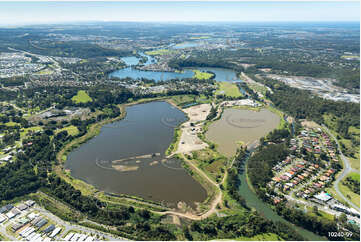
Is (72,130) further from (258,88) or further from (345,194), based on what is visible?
(258,88)

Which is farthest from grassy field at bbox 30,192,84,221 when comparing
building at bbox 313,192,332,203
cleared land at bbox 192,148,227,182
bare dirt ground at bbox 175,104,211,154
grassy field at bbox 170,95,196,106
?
grassy field at bbox 170,95,196,106

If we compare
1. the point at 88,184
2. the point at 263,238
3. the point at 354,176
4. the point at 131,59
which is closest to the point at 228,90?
the point at 354,176

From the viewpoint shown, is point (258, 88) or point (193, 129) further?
point (258, 88)

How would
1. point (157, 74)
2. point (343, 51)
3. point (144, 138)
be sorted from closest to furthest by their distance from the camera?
point (144, 138) < point (157, 74) < point (343, 51)

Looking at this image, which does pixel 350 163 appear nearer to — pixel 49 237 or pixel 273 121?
pixel 273 121

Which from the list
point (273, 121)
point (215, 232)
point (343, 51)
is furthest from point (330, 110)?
point (343, 51)

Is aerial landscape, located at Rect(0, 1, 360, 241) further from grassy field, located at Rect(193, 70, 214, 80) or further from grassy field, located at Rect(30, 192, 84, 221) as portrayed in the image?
grassy field, located at Rect(193, 70, 214, 80)

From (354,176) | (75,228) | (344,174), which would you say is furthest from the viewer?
(344,174)
